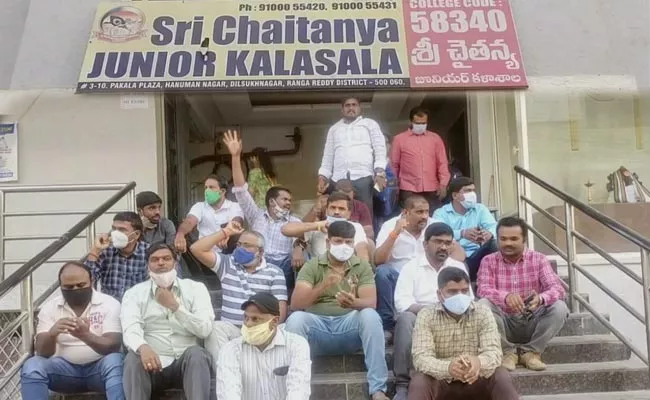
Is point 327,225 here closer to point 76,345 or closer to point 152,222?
point 152,222

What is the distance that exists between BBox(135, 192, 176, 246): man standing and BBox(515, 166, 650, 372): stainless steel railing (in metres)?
3.09

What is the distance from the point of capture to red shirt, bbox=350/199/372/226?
671 centimetres

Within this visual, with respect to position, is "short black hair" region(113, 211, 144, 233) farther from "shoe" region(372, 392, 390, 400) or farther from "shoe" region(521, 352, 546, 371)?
"shoe" region(521, 352, 546, 371)

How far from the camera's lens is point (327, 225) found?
593cm

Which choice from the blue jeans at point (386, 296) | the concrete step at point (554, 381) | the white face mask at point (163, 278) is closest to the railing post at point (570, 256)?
the concrete step at point (554, 381)

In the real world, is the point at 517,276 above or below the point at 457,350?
above

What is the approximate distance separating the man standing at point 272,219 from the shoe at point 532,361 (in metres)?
1.93

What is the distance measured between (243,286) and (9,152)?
3.47 meters

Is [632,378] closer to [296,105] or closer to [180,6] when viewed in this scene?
[180,6]

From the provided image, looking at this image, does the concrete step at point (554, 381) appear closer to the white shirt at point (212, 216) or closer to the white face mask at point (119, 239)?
the white face mask at point (119, 239)

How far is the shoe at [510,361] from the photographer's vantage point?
5.25m

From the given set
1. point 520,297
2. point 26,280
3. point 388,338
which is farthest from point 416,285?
point 26,280

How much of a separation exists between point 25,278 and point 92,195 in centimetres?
263

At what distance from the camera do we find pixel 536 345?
5.32m
